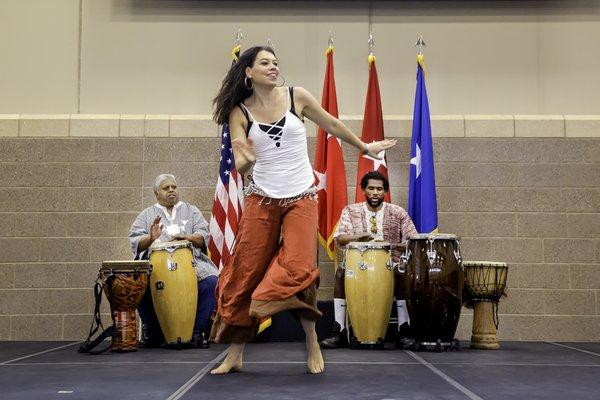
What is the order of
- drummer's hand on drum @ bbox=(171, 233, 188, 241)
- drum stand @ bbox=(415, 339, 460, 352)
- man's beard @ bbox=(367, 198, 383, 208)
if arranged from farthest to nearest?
man's beard @ bbox=(367, 198, 383, 208)
drummer's hand on drum @ bbox=(171, 233, 188, 241)
drum stand @ bbox=(415, 339, 460, 352)

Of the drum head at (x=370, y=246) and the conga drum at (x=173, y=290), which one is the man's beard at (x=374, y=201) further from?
the conga drum at (x=173, y=290)

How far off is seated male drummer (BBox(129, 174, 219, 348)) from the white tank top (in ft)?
5.65

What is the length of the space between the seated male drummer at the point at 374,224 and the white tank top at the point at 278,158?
1865 mm

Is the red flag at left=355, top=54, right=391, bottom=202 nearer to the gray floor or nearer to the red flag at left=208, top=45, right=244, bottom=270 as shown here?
the red flag at left=208, top=45, right=244, bottom=270

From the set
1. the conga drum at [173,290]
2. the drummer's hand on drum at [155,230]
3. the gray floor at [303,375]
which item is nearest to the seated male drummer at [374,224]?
the gray floor at [303,375]

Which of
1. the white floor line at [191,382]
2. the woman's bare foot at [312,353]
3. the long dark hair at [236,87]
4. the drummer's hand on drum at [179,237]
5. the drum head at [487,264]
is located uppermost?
the long dark hair at [236,87]

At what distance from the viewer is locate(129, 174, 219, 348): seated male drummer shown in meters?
5.05

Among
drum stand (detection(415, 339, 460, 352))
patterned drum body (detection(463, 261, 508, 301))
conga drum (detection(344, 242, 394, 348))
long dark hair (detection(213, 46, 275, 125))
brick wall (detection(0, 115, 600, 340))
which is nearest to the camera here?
long dark hair (detection(213, 46, 275, 125))

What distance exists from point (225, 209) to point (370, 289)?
4.79 feet

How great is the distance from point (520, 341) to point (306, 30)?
3.14 meters

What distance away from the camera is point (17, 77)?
627 cm

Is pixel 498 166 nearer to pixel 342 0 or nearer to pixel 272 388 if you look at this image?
pixel 342 0

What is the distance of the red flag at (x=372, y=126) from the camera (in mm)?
5750

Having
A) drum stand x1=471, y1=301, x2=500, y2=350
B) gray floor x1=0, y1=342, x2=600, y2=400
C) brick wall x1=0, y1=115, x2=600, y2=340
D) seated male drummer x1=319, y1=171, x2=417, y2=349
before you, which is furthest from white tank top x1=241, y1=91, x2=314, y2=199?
brick wall x1=0, y1=115, x2=600, y2=340
